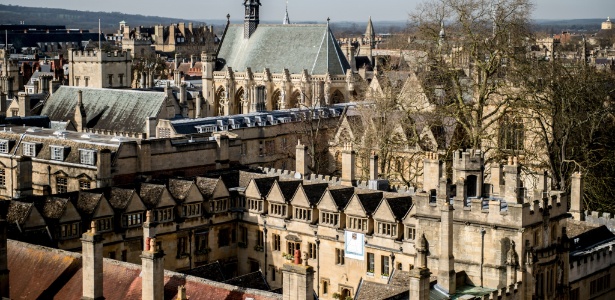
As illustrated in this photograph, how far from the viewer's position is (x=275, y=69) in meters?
86.4

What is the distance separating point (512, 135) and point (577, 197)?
14551mm

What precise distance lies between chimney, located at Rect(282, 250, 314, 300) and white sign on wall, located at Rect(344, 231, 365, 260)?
45.6 feet

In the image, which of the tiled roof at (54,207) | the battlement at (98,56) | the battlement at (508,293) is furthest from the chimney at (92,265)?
the battlement at (98,56)

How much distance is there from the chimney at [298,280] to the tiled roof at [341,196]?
1453cm

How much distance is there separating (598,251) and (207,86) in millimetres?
55577

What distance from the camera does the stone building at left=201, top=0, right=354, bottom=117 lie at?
82500 millimetres

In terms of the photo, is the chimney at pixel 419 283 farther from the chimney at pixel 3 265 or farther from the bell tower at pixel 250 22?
the bell tower at pixel 250 22

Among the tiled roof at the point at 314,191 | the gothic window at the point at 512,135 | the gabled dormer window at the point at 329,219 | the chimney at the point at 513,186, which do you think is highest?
the gothic window at the point at 512,135

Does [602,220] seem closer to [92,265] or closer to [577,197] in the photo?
[577,197]

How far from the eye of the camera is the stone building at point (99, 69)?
75.8 meters

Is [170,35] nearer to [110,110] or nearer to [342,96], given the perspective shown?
[342,96]

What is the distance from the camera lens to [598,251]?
37000 mm

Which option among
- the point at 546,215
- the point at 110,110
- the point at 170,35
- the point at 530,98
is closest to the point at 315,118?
the point at 110,110

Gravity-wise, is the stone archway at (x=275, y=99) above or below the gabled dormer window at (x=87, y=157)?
above
